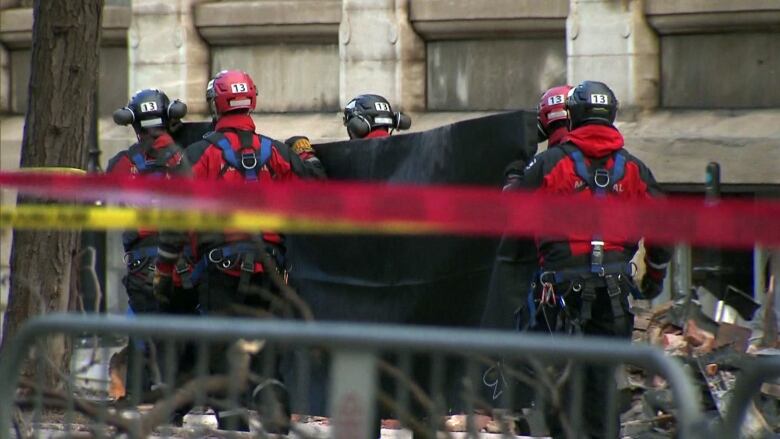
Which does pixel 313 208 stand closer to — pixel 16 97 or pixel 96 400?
pixel 96 400

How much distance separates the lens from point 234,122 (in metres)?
9.06

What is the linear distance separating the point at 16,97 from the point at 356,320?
7.85 meters

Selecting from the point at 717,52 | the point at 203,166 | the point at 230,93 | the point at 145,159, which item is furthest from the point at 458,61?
the point at 203,166

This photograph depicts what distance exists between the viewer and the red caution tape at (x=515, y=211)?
510 cm

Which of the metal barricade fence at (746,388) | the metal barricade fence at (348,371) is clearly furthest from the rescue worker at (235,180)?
the metal barricade fence at (746,388)

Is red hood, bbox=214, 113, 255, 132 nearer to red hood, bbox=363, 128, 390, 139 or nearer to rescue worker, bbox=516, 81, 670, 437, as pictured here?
red hood, bbox=363, 128, 390, 139

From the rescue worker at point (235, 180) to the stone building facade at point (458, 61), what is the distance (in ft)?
14.3

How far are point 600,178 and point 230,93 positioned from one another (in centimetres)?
211

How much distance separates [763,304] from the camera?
10727 millimetres

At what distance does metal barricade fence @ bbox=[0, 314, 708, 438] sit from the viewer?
391 centimetres

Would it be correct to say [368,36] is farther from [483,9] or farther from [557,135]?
[557,135]

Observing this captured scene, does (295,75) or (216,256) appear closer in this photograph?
(216,256)

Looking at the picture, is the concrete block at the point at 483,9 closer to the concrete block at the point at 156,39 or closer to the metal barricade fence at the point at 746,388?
the concrete block at the point at 156,39

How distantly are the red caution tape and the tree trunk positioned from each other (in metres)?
3.50
